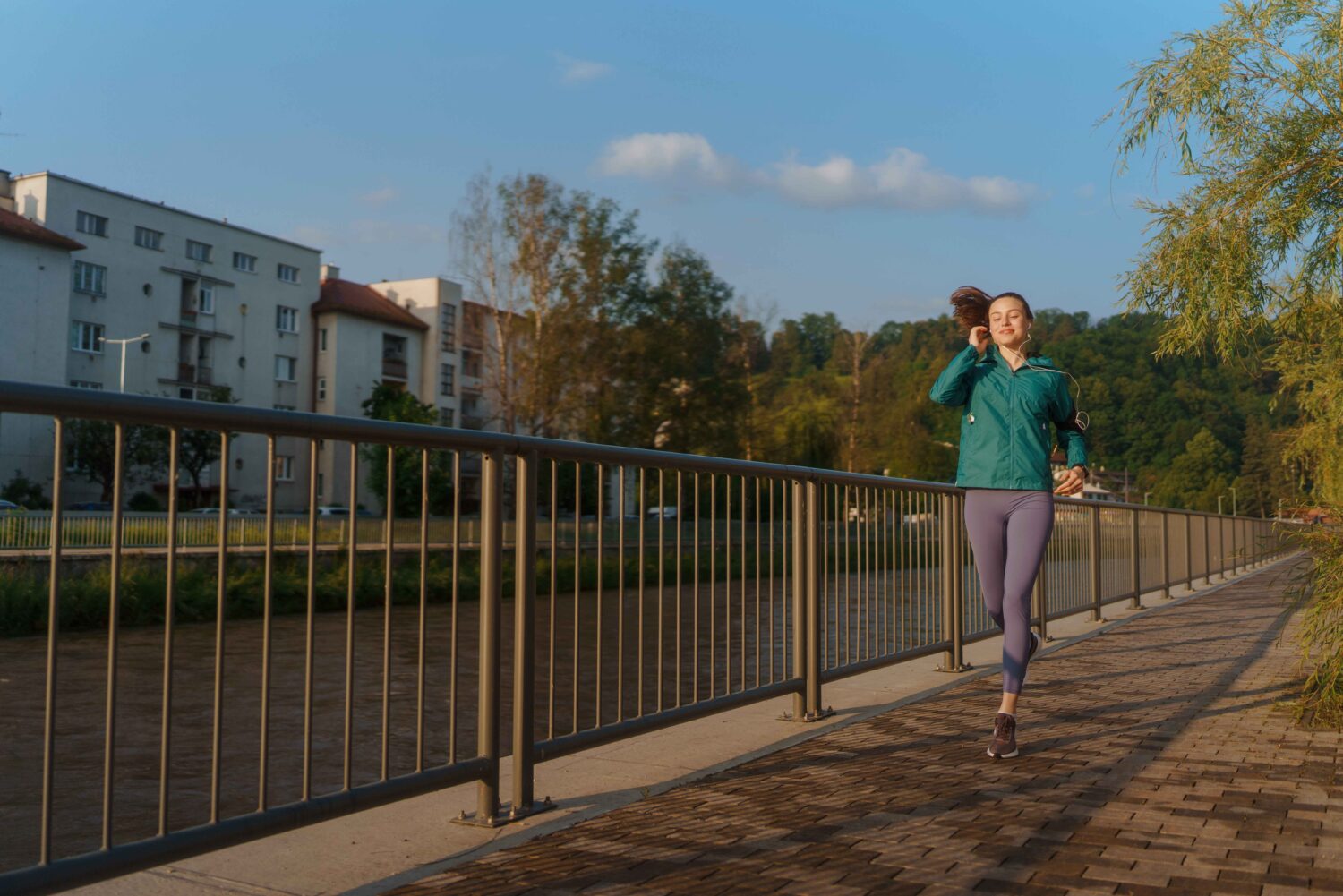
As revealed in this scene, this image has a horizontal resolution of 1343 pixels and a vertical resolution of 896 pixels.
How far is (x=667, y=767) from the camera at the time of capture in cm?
466

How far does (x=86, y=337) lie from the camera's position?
52562 mm

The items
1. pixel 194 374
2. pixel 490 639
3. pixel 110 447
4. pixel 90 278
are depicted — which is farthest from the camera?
pixel 194 374

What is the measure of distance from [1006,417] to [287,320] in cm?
6235

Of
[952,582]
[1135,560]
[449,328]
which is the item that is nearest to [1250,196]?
[952,582]

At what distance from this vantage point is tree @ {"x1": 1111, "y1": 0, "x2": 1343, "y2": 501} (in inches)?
323

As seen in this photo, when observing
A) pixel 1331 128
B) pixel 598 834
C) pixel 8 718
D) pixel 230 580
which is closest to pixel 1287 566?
pixel 1331 128

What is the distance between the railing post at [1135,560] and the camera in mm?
13070

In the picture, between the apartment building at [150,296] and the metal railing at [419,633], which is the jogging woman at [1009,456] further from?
the apartment building at [150,296]

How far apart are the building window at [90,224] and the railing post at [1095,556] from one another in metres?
51.8

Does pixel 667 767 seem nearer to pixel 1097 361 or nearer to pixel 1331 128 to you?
pixel 1331 128

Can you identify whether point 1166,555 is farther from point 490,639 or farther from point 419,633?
point 419,633

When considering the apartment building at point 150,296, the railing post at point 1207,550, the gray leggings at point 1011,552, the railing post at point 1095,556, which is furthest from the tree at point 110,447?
the apartment building at point 150,296

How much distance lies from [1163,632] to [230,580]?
9351mm

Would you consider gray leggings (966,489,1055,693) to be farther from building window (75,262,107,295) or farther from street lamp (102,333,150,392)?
building window (75,262,107,295)
